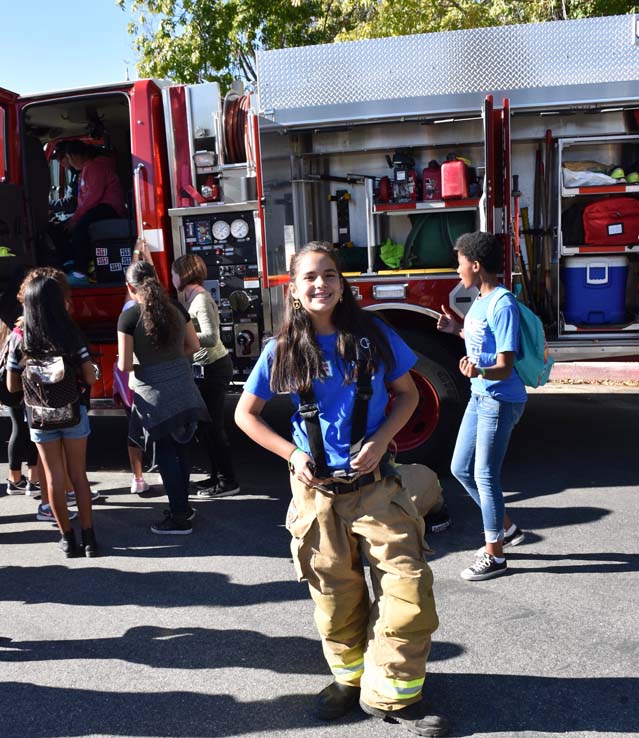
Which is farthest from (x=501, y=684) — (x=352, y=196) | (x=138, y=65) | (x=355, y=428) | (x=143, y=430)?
(x=138, y=65)

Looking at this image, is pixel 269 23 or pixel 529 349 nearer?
pixel 529 349

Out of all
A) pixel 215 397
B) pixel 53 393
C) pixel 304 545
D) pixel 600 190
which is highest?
pixel 600 190

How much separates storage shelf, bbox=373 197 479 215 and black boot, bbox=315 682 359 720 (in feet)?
12.5

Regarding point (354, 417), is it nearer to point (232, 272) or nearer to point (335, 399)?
point (335, 399)

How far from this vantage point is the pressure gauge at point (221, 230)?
6.11m

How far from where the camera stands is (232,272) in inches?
243

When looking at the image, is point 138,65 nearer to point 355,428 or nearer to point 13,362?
point 13,362

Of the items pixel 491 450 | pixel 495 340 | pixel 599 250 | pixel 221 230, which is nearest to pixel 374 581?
pixel 491 450

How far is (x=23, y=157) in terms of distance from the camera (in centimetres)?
652

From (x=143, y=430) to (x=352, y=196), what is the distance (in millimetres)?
2696

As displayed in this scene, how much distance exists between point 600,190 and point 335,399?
382 centimetres

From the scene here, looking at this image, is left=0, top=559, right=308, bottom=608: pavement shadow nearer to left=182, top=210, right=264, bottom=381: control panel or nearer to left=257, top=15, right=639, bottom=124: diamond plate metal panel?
left=182, top=210, right=264, bottom=381: control panel

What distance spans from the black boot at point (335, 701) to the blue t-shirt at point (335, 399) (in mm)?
851

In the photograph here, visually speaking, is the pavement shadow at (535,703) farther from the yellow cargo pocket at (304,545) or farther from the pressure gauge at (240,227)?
the pressure gauge at (240,227)
